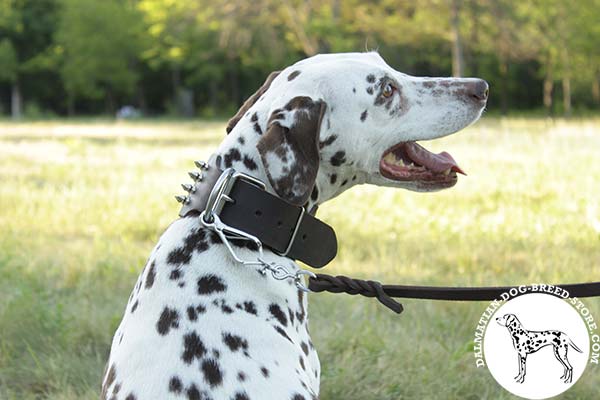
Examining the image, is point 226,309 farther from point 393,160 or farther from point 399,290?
point 393,160

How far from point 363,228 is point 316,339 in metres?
3.02

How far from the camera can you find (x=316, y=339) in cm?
456

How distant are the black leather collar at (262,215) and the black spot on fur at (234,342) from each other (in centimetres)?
38

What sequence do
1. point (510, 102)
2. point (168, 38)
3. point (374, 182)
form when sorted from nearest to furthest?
point (374, 182) → point (168, 38) → point (510, 102)

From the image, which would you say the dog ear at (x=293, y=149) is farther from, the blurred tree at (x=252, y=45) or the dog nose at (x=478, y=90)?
the blurred tree at (x=252, y=45)

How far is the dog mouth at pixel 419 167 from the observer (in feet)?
10.4

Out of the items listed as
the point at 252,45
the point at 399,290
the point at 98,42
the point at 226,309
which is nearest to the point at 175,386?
the point at 226,309

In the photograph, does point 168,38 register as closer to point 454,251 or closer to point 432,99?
point 454,251

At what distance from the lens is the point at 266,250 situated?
2768mm

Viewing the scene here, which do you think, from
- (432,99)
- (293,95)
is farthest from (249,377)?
(432,99)

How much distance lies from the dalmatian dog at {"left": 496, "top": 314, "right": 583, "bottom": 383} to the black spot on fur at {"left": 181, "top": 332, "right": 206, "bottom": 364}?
1703 mm

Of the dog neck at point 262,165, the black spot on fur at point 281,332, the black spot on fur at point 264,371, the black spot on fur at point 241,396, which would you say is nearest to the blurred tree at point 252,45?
the dog neck at point 262,165

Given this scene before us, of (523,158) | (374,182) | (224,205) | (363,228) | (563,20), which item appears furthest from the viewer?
(563,20)

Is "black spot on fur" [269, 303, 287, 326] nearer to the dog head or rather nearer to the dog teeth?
the dog head
